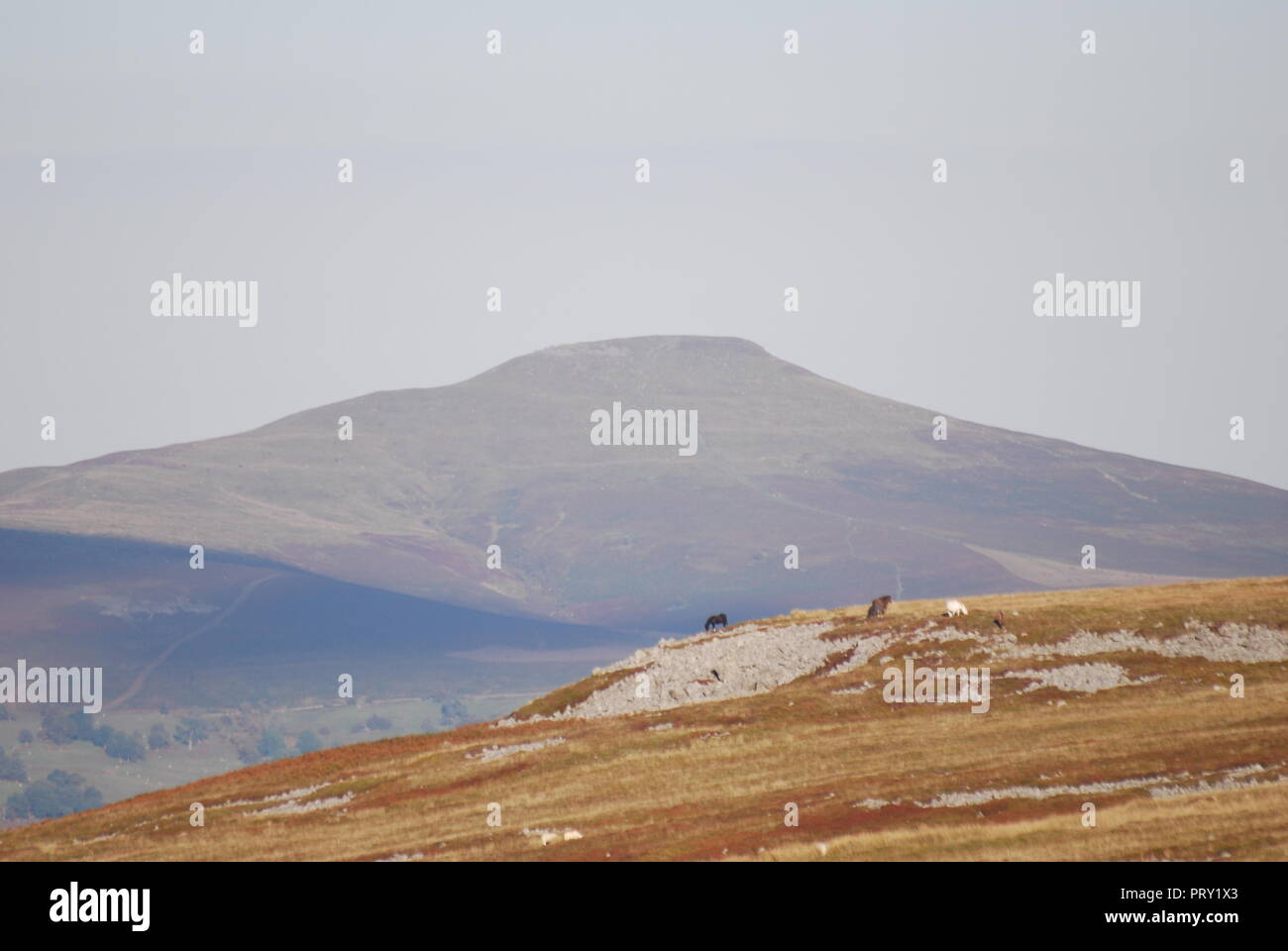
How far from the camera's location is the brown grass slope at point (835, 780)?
144ft

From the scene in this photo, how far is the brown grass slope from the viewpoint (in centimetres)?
4378

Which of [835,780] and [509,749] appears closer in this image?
[835,780]

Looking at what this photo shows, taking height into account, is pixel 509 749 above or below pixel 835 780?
above

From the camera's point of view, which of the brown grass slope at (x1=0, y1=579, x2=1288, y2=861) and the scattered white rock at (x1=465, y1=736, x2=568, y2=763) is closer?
the brown grass slope at (x1=0, y1=579, x2=1288, y2=861)

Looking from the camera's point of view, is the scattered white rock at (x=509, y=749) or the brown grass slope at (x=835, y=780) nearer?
the brown grass slope at (x=835, y=780)

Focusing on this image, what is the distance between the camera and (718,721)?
7331 centimetres

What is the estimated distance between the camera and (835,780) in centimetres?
5619

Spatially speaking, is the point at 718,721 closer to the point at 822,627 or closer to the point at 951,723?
the point at 951,723

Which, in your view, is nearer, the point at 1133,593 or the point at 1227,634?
the point at 1227,634
